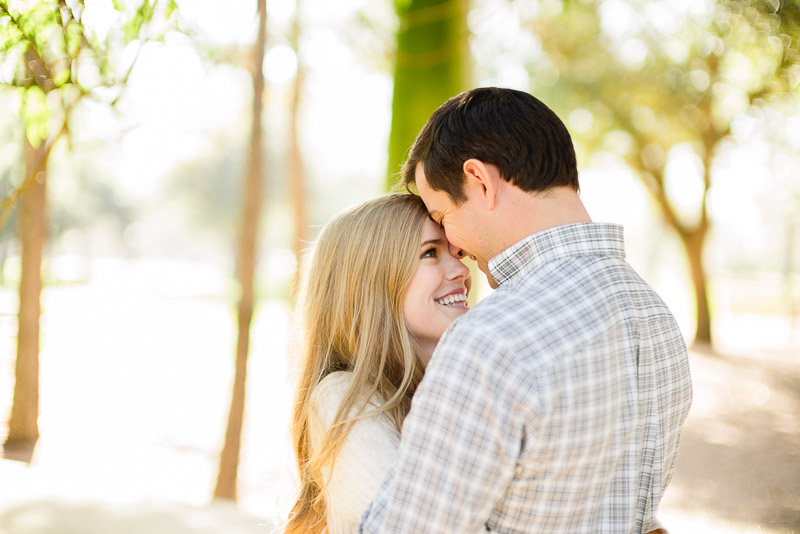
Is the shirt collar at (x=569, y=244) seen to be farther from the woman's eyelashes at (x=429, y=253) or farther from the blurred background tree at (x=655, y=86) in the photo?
the blurred background tree at (x=655, y=86)

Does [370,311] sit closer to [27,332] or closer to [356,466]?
[356,466]

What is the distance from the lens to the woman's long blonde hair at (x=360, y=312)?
7.95ft

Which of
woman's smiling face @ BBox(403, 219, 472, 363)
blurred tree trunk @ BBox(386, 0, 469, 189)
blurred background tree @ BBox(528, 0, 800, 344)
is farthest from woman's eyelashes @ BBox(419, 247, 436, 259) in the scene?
blurred background tree @ BBox(528, 0, 800, 344)

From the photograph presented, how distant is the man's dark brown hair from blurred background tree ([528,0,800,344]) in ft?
38.8

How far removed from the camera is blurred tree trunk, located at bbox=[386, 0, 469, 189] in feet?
19.2

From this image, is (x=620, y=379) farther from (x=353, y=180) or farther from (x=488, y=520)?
(x=353, y=180)

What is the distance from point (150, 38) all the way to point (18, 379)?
25.7 feet

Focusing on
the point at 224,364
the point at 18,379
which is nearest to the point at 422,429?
the point at 18,379

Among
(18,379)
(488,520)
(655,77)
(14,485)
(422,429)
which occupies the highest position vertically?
(655,77)

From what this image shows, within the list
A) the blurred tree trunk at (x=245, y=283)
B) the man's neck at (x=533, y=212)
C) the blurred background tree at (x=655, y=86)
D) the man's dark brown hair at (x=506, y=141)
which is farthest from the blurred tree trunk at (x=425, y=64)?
the blurred background tree at (x=655, y=86)

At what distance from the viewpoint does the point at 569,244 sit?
5.32 feet

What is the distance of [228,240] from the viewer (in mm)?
51688

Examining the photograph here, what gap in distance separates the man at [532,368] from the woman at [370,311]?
56cm

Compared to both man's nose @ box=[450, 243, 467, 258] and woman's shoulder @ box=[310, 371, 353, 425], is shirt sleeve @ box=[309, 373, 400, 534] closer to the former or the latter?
woman's shoulder @ box=[310, 371, 353, 425]
